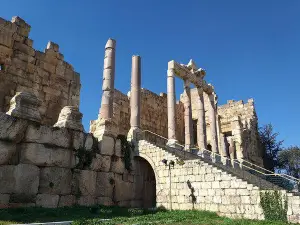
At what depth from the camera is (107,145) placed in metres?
15.1

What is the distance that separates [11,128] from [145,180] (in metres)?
7.84

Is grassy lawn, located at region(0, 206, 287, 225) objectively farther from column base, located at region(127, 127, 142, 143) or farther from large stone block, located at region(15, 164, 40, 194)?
column base, located at region(127, 127, 142, 143)

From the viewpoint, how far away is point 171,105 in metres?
22.5

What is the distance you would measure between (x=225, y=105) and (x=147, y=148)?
23719 millimetres

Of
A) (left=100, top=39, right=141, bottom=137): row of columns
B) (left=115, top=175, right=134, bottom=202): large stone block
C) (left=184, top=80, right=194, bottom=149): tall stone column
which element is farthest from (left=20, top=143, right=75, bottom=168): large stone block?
(left=184, top=80, right=194, bottom=149): tall stone column

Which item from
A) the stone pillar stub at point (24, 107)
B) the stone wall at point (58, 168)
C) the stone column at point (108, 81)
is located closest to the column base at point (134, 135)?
the stone wall at point (58, 168)

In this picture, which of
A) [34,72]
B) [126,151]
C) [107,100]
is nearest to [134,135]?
[126,151]

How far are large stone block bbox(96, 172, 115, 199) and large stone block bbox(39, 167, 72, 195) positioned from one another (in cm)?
163

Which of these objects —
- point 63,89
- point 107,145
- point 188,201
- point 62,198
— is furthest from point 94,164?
point 63,89

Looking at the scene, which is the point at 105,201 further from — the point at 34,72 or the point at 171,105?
the point at 171,105

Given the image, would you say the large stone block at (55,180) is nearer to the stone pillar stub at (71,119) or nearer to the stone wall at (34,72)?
the stone pillar stub at (71,119)

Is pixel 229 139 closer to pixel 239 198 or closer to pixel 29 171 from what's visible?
pixel 239 198

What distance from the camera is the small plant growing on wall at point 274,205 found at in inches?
433

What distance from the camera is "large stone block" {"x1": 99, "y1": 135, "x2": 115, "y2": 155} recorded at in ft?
48.9
